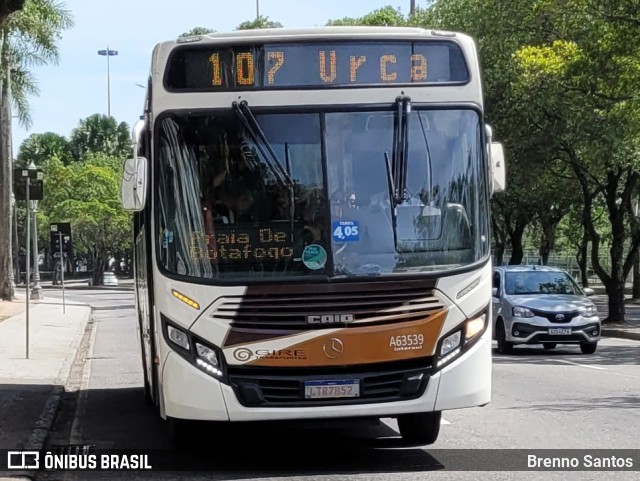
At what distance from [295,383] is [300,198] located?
1389mm

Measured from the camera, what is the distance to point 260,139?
8.61 meters

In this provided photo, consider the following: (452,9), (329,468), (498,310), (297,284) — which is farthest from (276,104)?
(452,9)

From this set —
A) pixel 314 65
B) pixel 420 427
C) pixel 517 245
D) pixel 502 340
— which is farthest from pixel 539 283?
pixel 517 245

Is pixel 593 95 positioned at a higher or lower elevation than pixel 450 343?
higher

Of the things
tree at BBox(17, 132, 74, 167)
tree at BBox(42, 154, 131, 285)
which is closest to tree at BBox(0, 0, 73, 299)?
tree at BBox(42, 154, 131, 285)

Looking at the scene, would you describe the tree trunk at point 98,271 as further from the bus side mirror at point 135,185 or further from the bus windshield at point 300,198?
the bus windshield at point 300,198

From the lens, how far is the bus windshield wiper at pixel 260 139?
856cm

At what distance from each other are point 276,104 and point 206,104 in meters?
0.54

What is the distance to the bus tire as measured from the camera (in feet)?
31.1

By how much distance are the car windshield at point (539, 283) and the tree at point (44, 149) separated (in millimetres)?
70211

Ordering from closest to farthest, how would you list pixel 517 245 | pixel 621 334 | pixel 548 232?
pixel 621 334, pixel 517 245, pixel 548 232

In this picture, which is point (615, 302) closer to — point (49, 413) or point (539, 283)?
point (539, 283)

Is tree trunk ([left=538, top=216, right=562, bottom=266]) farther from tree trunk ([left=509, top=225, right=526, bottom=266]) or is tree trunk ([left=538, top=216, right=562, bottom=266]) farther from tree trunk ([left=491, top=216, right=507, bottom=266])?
tree trunk ([left=491, top=216, right=507, bottom=266])

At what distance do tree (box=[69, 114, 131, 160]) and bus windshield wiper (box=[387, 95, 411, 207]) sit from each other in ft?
278
